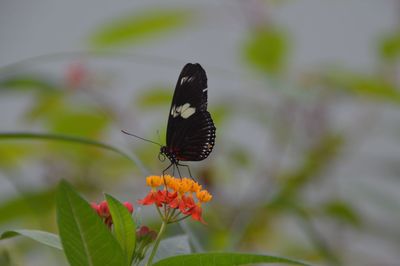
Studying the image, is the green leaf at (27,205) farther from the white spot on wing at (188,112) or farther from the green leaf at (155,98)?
the white spot on wing at (188,112)

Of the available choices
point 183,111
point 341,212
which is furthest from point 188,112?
point 341,212

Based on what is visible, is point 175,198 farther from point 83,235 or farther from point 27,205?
point 27,205

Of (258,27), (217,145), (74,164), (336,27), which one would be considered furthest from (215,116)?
(336,27)

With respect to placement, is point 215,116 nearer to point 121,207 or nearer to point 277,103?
point 277,103

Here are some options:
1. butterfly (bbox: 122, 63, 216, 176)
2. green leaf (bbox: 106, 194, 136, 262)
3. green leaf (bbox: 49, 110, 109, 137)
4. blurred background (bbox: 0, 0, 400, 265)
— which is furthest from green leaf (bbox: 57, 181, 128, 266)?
green leaf (bbox: 49, 110, 109, 137)

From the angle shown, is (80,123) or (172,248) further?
(80,123)

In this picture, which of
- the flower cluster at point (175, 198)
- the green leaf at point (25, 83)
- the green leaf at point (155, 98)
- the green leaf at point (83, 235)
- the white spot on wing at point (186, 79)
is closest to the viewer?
the green leaf at point (83, 235)

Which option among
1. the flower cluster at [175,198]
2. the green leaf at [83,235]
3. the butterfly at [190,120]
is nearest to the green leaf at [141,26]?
the butterfly at [190,120]
